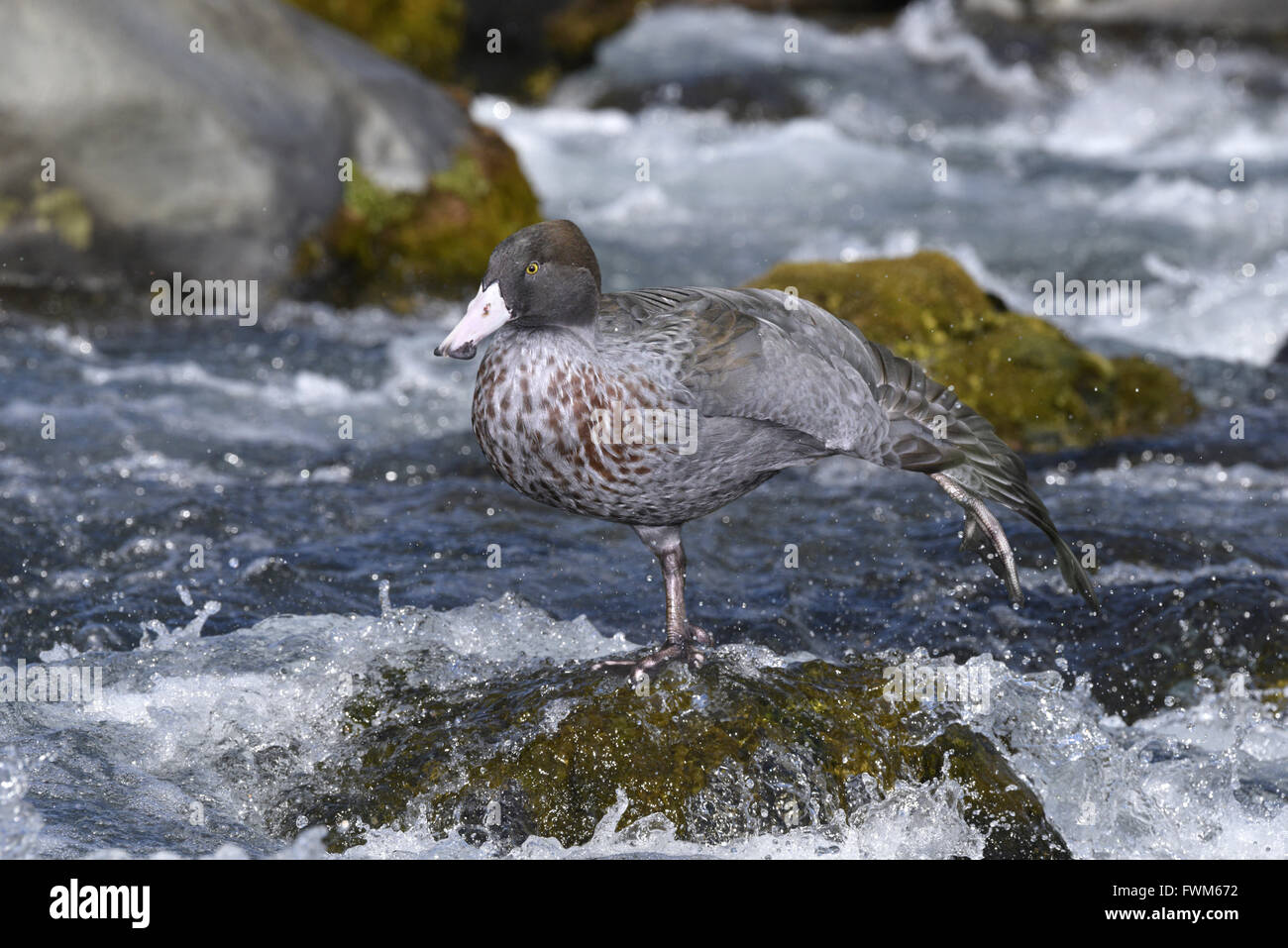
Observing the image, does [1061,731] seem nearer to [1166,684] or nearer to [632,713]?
[1166,684]

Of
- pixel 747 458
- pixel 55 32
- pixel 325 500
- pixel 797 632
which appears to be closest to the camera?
pixel 747 458

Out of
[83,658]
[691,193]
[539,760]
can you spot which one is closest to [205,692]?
[83,658]

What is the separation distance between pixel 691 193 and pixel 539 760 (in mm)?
11002

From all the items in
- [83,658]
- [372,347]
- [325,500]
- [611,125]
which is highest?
[611,125]

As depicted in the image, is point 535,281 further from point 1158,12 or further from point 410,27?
point 1158,12

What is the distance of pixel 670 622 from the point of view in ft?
16.9

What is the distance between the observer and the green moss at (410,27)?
53.0ft

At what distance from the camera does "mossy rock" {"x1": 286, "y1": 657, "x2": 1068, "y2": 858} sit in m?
4.62

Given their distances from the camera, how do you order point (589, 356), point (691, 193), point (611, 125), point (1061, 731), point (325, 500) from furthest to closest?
point (611, 125) → point (691, 193) → point (325, 500) → point (1061, 731) → point (589, 356)

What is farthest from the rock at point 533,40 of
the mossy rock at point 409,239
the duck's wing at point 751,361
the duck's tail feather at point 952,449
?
the duck's wing at point 751,361

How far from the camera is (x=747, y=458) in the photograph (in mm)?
4703

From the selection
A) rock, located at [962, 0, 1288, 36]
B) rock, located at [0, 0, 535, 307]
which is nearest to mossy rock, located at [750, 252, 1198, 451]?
rock, located at [0, 0, 535, 307]

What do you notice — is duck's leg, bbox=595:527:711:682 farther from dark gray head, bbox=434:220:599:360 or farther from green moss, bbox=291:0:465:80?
green moss, bbox=291:0:465:80

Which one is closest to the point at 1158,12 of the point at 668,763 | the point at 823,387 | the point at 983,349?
the point at 983,349
